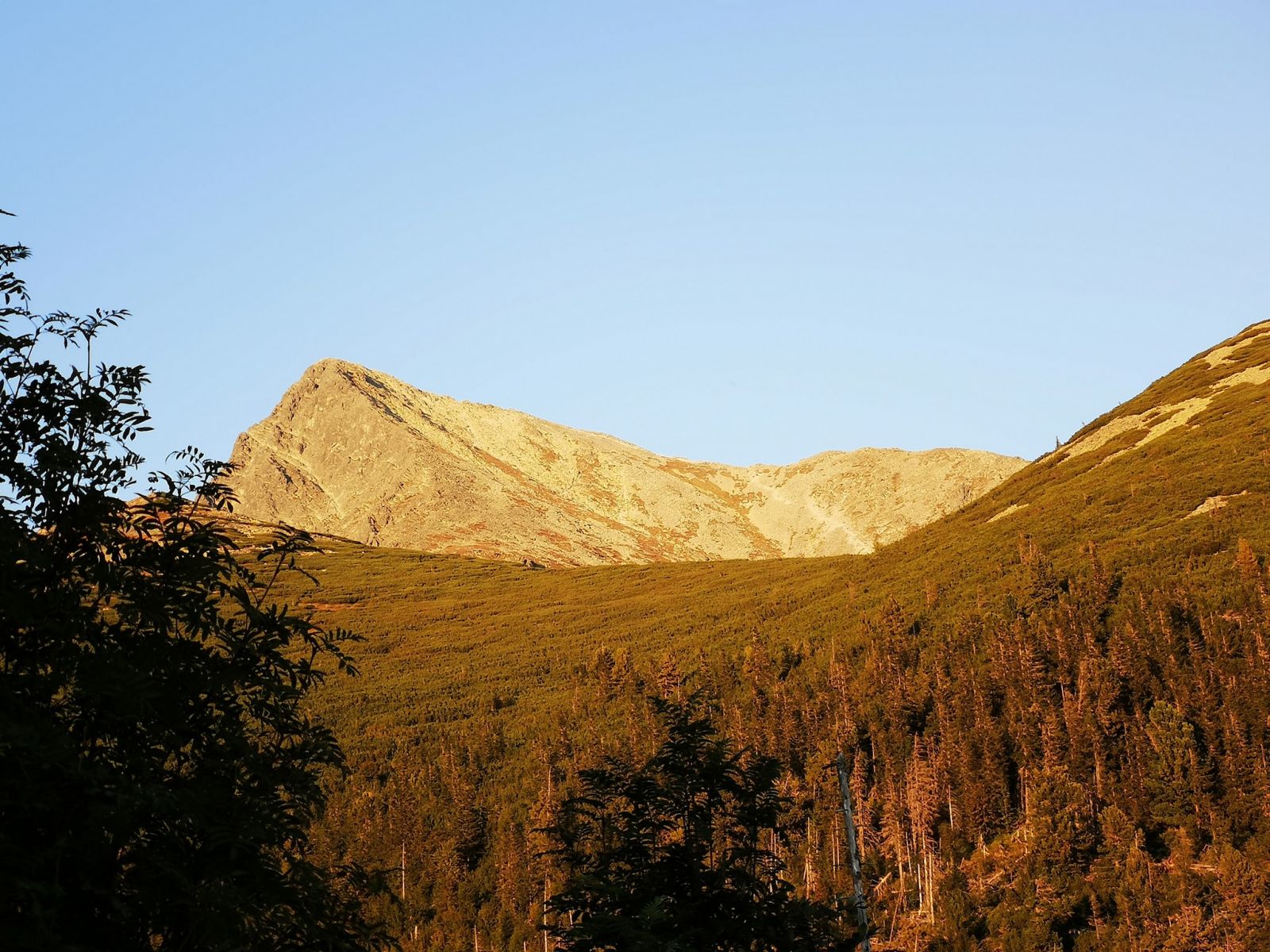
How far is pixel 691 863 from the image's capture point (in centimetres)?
1730

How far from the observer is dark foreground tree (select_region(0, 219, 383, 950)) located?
10133 mm

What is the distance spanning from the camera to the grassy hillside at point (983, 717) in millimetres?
87938

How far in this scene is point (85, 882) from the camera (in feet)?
31.9

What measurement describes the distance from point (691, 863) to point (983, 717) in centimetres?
10246

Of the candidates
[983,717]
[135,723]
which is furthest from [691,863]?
[983,717]

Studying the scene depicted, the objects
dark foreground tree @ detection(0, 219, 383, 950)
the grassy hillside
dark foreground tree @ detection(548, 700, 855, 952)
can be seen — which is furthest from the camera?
the grassy hillside

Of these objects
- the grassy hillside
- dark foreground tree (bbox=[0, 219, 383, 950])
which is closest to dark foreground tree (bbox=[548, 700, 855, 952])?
dark foreground tree (bbox=[0, 219, 383, 950])

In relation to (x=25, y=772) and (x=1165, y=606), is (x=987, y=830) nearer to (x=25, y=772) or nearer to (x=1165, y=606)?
(x=1165, y=606)

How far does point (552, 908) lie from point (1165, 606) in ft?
359

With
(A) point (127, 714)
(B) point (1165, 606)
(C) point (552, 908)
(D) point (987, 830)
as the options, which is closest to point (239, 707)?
(A) point (127, 714)

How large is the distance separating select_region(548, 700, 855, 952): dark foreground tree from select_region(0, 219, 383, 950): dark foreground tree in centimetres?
396

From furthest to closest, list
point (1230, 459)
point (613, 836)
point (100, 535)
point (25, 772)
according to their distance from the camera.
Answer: point (1230, 459) → point (613, 836) → point (100, 535) → point (25, 772)

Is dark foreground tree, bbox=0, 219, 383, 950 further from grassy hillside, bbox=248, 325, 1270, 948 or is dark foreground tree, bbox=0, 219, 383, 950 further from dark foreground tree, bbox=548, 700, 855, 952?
grassy hillside, bbox=248, 325, 1270, 948

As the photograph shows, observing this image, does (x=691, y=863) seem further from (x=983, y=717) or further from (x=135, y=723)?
(x=983, y=717)
